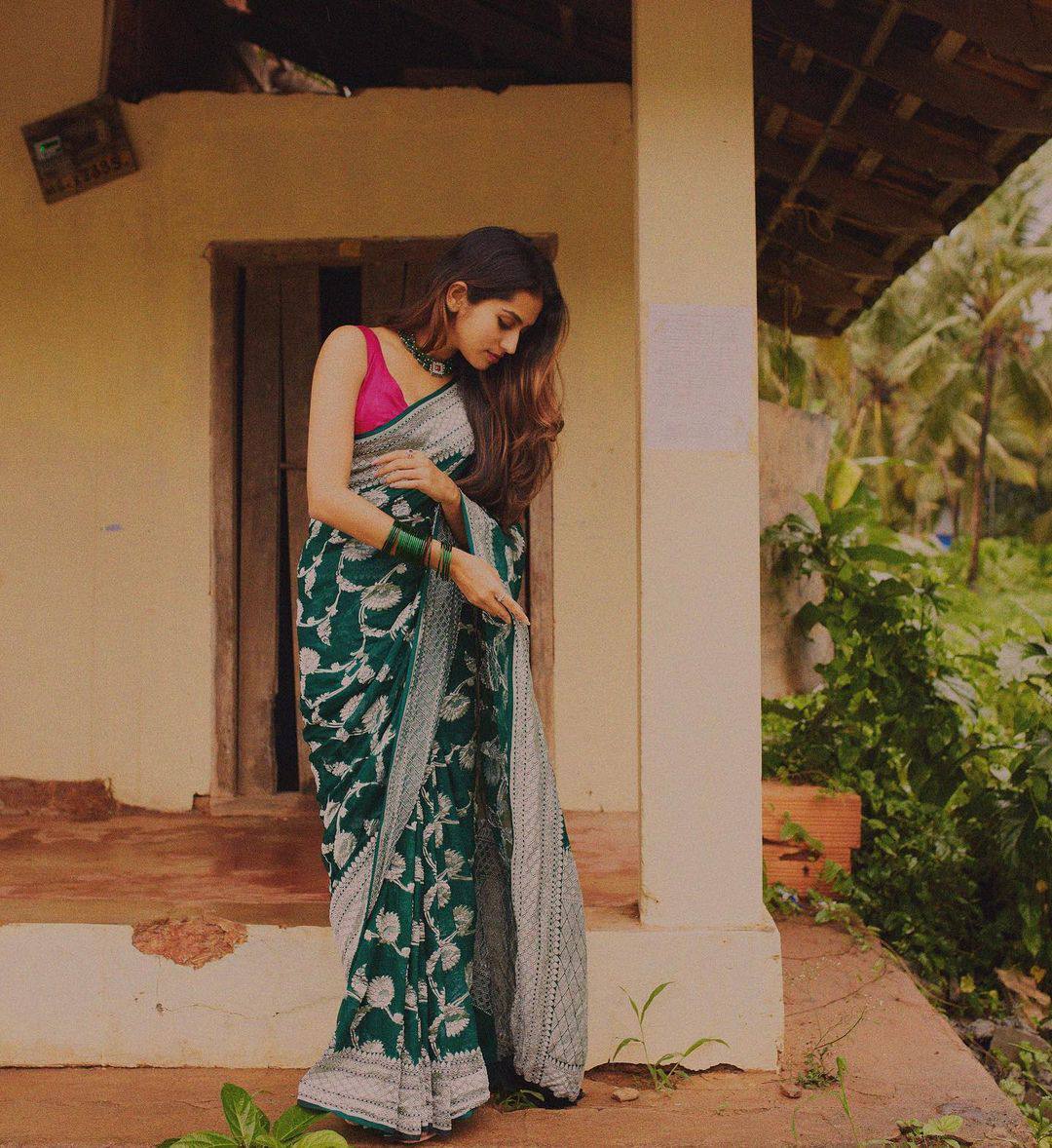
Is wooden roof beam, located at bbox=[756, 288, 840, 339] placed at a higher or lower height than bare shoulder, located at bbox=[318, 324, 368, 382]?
higher

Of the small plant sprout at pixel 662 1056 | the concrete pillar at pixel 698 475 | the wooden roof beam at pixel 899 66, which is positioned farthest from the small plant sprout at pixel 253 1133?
the wooden roof beam at pixel 899 66

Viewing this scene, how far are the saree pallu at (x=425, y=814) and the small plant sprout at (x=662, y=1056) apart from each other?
0.67 feet

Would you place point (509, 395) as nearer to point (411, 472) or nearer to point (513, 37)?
point (411, 472)

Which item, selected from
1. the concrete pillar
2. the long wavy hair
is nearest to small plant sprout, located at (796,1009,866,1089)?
the concrete pillar

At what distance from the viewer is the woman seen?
231 cm

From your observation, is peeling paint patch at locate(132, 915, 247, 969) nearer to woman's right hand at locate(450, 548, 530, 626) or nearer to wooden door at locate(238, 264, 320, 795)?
woman's right hand at locate(450, 548, 530, 626)

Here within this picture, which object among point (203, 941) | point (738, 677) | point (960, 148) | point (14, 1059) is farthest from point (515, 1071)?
point (960, 148)

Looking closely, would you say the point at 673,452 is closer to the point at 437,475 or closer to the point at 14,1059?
the point at 437,475

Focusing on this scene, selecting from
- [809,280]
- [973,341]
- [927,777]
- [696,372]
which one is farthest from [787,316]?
[973,341]

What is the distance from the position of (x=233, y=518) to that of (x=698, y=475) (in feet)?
6.71

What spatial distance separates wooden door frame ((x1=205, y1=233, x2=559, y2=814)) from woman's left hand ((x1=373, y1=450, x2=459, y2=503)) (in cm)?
172

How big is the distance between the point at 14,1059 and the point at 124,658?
165 cm

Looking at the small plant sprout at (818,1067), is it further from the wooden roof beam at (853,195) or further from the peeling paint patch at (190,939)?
the wooden roof beam at (853,195)

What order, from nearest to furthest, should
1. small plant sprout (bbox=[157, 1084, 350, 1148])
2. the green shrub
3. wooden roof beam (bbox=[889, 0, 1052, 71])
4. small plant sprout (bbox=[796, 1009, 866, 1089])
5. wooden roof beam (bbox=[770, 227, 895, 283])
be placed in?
small plant sprout (bbox=[157, 1084, 350, 1148])
small plant sprout (bbox=[796, 1009, 866, 1089])
wooden roof beam (bbox=[889, 0, 1052, 71])
the green shrub
wooden roof beam (bbox=[770, 227, 895, 283])
